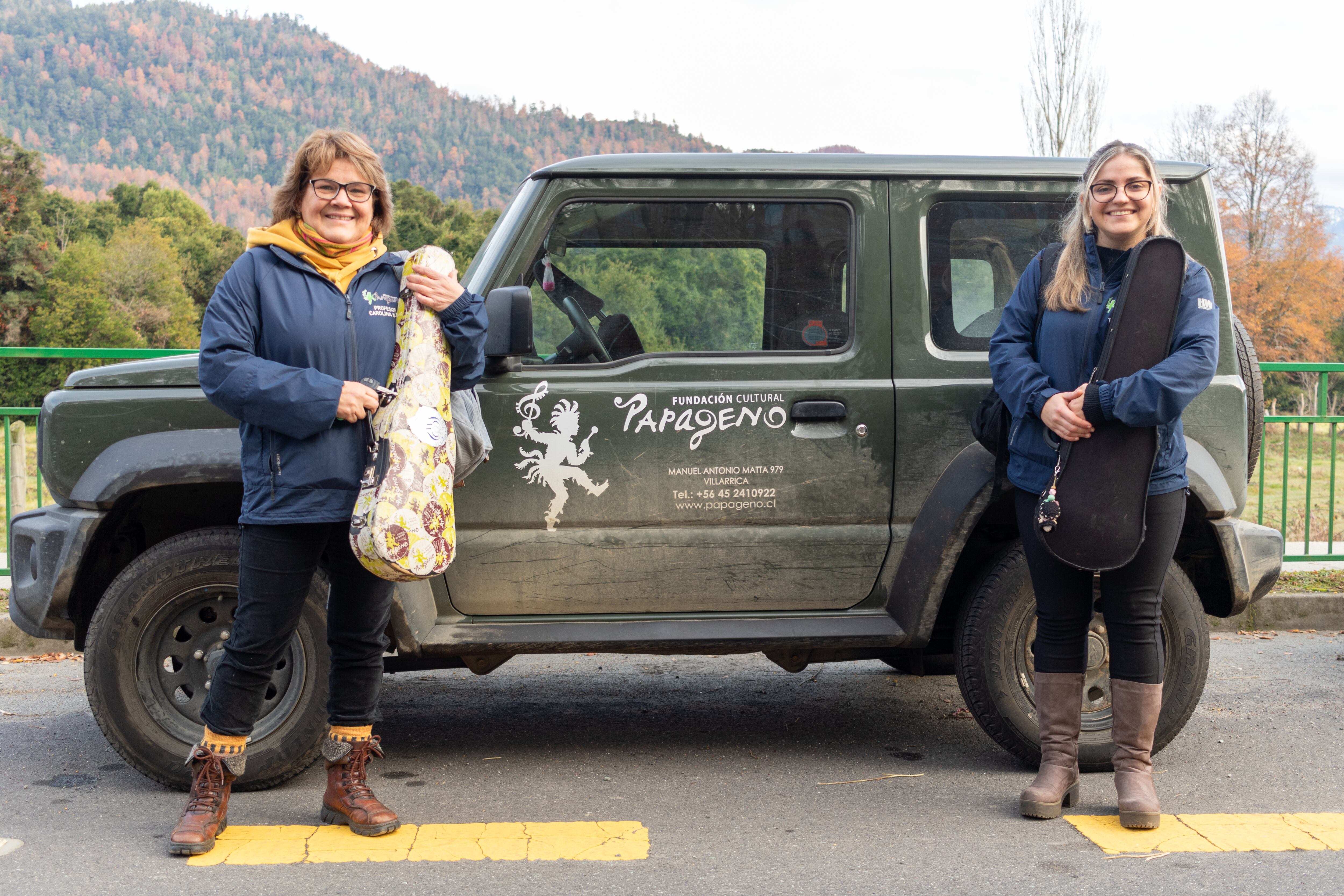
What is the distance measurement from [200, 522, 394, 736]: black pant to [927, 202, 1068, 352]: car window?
1.98 m

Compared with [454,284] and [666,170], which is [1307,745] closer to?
[666,170]

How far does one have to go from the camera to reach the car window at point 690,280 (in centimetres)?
365

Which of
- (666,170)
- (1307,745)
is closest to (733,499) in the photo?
(666,170)

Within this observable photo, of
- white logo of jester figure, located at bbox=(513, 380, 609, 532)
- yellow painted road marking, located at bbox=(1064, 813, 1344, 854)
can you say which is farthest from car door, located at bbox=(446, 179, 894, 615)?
yellow painted road marking, located at bbox=(1064, 813, 1344, 854)

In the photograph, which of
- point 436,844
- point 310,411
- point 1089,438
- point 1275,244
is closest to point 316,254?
point 310,411

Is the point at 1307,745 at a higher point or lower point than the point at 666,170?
lower

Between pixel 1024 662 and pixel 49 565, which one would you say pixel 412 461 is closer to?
pixel 49 565

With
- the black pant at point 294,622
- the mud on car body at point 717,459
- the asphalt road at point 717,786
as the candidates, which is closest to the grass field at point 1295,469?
the asphalt road at point 717,786

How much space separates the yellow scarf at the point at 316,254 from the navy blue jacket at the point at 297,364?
0.02 meters

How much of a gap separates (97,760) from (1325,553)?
661 centimetres

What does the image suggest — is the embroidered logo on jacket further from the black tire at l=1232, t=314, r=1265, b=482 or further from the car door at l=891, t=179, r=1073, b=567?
the black tire at l=1232, t=314, r=1265, b=482

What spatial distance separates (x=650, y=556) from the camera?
11.9 feet

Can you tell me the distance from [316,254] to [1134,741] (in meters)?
2.70

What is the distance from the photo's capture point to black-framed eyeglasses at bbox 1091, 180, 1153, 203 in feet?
10.6
